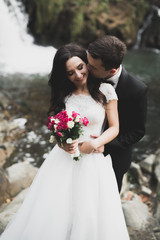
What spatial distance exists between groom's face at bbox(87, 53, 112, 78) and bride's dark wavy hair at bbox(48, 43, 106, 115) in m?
0.09

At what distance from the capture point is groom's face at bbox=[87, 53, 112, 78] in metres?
1.98

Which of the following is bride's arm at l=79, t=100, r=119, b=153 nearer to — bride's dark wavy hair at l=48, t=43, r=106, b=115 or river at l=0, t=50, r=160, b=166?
bride's dark wavy hair at l=48, t=43, r=106, b=115

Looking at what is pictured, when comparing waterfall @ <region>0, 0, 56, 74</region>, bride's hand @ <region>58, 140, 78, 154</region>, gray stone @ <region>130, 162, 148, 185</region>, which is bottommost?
gray stone @ <region>130, 162, 148, 185</region>

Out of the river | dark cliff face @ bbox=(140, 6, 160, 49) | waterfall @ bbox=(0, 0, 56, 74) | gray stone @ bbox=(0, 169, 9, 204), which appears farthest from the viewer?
dark cliff face @ bbox=(140, 6, 160, 49)

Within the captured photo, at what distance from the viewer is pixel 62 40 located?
1127 centimetres

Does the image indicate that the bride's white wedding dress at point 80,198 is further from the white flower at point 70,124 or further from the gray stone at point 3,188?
the gray stone at point 3,188

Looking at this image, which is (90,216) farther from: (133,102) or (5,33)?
(5,33)

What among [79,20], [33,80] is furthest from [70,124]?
[79,20]

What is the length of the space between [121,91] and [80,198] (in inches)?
41.7

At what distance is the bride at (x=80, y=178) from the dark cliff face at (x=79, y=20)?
9.44 m

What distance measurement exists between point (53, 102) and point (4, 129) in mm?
3610

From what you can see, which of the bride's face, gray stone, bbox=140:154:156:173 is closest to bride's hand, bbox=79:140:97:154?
the bride's face

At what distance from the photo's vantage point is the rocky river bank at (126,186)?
3117mm

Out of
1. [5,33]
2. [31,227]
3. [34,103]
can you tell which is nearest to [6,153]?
[34,103]
